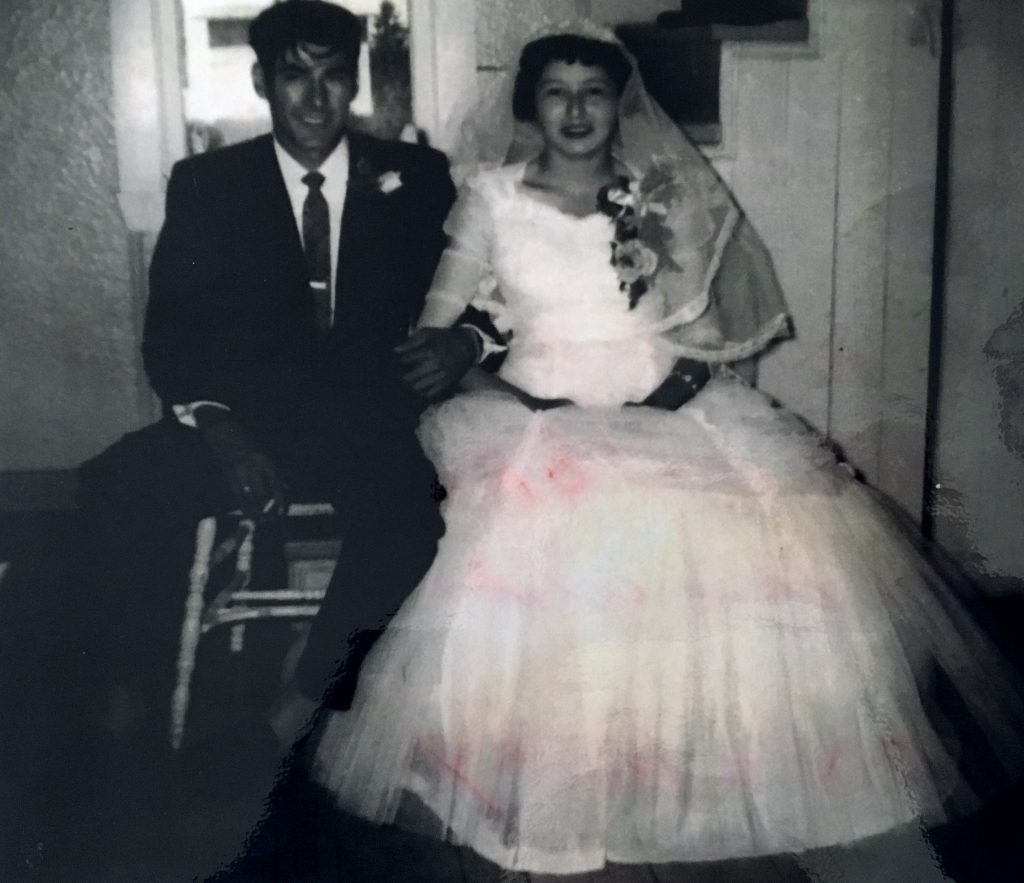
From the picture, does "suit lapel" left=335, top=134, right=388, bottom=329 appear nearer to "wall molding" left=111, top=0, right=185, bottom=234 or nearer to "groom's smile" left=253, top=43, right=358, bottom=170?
"groom's smile" left=253, top=43, right=358, bottom=170

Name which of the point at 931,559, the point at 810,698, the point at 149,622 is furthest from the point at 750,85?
the point at 149,622

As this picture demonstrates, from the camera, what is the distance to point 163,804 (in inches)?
73.6

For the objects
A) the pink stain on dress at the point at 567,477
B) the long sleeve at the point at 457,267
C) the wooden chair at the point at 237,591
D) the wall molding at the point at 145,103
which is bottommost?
the wooden chair at the point at 237,591

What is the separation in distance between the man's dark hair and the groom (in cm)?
10

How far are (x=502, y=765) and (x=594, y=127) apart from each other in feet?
3.61

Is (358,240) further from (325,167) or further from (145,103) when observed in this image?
(145,103)

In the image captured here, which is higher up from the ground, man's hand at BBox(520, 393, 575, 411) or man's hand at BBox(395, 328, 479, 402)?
man's hand at BBox(395, 328, 479, 402)

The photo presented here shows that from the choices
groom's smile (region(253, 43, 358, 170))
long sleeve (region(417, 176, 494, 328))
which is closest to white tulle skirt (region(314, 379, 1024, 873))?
long sleeve (region(417, 176, 494, 328))

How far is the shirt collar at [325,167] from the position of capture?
1851 millimetres

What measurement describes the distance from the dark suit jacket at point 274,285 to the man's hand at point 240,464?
0.10 ft

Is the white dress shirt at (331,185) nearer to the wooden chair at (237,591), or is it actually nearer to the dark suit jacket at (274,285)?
the dark suit jacket at (274,285)

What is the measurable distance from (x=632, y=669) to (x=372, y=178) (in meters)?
0.95

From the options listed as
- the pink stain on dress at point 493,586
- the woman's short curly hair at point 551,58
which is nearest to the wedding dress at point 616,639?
the pink stain on dress at point 493,586

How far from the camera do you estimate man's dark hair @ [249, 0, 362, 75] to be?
5.87 ft
